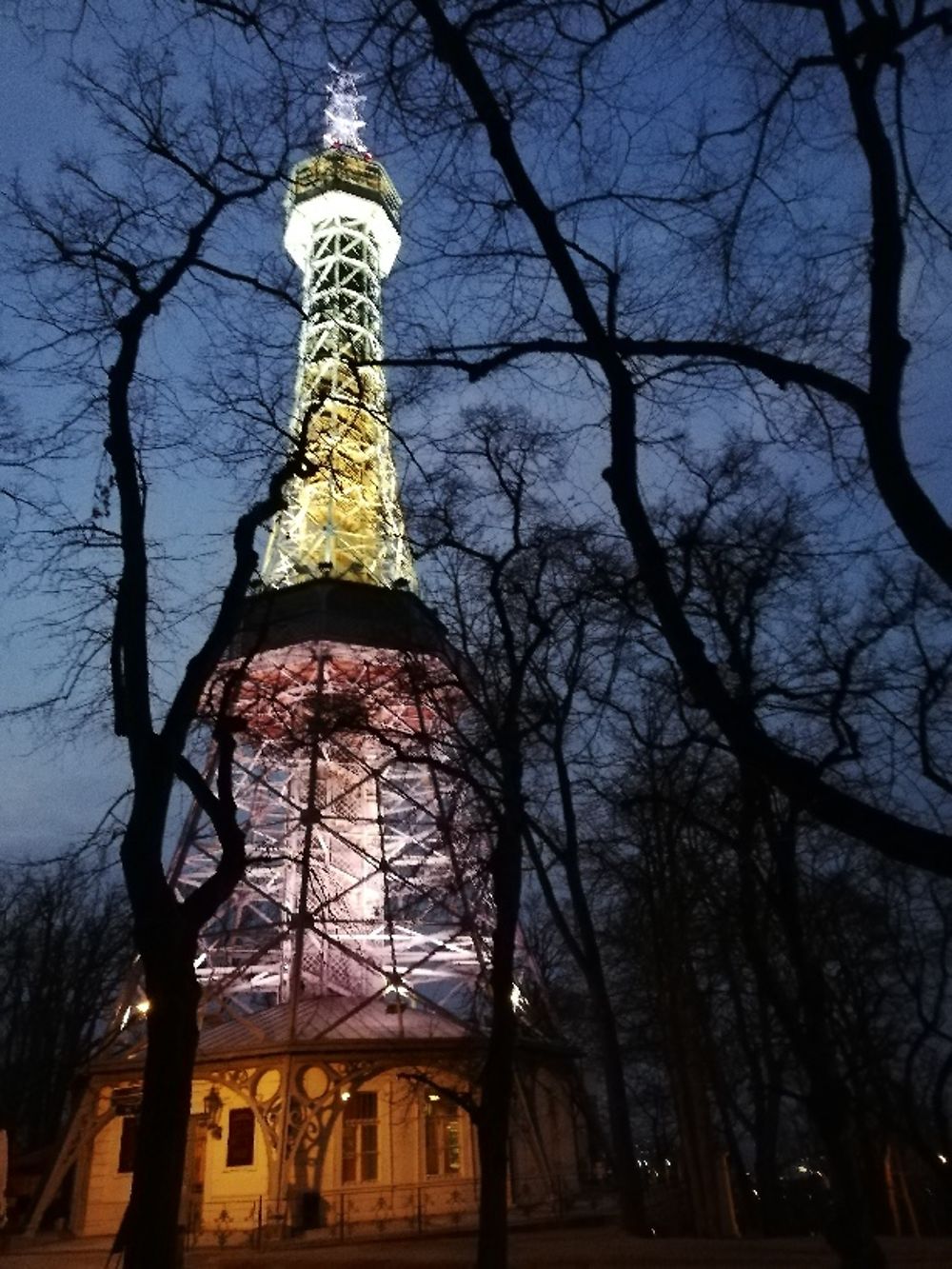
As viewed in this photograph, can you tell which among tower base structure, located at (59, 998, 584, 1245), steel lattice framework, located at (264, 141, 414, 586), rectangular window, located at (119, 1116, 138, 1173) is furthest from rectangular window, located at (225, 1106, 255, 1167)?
steel lattice framework, located at (264, 141, 414, 586)

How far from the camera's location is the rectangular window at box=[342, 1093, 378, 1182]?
23.6 metres

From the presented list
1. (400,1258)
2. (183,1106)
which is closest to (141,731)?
(183,1106)

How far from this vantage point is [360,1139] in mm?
23984

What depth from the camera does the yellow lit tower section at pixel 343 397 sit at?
43.1ft

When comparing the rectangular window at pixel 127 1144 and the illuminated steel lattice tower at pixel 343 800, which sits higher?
the illuminated steel lattice tower at pixel 343 800

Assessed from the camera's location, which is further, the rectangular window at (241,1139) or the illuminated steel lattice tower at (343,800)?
the rectangular window at (241,1139)

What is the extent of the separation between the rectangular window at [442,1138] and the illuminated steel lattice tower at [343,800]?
8.13ft

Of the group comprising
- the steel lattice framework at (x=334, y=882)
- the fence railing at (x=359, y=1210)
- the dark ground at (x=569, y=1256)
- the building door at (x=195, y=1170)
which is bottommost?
the dark ground at (x=569, y=1256)

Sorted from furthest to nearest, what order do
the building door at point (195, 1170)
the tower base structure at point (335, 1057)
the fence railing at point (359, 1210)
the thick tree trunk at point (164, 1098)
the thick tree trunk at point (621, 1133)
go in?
the building door at point (195, 1170) → the tower base structure at point (335, 1057) → the fence railing at point (359, 1210) → the thick tree trunk at point (621, 1133) → the thick tree trunk at point (164, 1098)

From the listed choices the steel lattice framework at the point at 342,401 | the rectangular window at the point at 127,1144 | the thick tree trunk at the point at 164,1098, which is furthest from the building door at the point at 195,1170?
the thick tree trunk at the point at 164,1098

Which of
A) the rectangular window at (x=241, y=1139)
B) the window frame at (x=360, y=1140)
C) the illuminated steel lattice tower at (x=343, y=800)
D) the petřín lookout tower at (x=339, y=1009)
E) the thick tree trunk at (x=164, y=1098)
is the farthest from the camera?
the rectangular window at (x=241, y=1139)

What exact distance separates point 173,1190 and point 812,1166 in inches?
1357

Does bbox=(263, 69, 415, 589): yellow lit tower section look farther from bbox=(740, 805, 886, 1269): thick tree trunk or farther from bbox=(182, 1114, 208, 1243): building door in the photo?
bbox=(182, 1114, 208, 1243): building door

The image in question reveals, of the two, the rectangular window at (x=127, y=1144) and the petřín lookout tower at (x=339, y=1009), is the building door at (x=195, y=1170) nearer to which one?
the petřín lookout tower at (x=339, y=1009)
